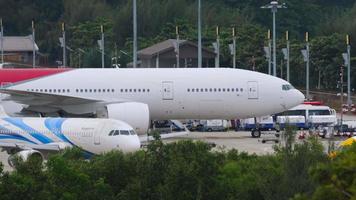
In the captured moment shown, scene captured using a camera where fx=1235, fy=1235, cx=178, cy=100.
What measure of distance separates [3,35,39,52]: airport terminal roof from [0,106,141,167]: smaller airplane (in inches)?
3303

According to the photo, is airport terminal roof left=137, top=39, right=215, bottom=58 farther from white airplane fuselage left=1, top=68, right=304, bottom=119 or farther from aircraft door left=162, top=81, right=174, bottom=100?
aircraft door left=162, top=81, right=174, bottom=100

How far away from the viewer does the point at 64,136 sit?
4603 centimetres

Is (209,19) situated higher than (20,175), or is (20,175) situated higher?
(209,19)

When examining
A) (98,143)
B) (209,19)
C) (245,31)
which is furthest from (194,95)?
(209,19)

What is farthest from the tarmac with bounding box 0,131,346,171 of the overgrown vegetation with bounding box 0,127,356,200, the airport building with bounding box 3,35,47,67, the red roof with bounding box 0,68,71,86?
the airport building with bounding box 3,35,47,67

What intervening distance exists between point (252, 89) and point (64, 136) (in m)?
15.1

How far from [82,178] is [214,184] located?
3.50m

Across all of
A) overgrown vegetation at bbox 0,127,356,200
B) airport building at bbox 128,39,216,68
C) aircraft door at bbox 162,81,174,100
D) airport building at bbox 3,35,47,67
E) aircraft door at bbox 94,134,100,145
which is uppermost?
airport building at bbox 3,35,47,67

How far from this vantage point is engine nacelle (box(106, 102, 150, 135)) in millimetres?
56219

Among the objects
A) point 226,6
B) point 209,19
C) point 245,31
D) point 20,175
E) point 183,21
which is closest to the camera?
point 20,175

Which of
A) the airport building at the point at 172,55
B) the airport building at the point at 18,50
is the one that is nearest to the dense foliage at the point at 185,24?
the airport building at the point at 172,55

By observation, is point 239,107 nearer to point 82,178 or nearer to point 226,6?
point 82,178

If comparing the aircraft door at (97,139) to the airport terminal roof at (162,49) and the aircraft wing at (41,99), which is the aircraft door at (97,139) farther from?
the airport terminal roof at (162,49)

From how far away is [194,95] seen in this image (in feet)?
192
